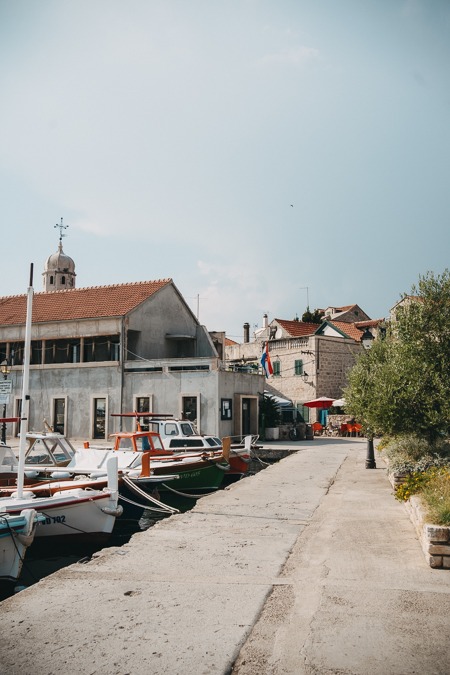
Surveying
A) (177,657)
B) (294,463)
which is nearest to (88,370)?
(294,463)

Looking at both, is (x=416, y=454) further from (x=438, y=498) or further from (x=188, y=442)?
(x=188, y=442)

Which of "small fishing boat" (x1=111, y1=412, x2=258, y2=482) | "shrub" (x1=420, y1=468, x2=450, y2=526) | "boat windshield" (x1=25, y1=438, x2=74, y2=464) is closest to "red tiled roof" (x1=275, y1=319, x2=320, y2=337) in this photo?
"small fishing boat" (x1=111, y1=412, x2=258, y2=482)

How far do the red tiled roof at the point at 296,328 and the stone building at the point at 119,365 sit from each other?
41.2ft

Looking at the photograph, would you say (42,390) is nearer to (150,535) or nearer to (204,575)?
(150,535)

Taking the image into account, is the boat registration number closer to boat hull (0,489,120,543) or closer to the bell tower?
boat hull (0,489,120,543)

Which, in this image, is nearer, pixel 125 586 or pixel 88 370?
pixel 125 586

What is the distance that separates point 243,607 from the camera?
608 cm

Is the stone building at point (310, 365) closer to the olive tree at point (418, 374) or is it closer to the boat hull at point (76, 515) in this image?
the olive tree at point (418, 374)

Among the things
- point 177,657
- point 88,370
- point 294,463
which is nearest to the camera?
point 177,657

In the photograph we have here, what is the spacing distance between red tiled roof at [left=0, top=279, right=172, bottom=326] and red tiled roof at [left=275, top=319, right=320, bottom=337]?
608 inches

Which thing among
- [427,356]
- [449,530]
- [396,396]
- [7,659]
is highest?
[427,356]

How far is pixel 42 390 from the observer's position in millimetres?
34125

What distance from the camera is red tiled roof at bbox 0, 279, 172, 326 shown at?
33438 millimetres

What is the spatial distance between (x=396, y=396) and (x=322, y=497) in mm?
2859
